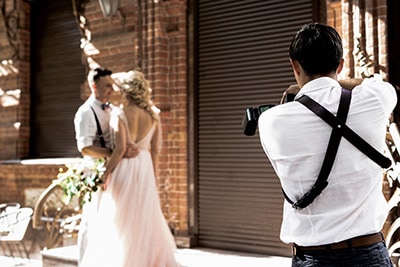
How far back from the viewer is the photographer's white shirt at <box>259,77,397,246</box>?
152cm

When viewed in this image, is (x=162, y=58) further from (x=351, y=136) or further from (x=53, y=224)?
(x=351, y=136)

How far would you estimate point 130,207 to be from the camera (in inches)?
168

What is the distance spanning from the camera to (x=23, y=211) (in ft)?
18.6

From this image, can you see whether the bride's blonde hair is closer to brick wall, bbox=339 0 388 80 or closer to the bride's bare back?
the bride's bare back

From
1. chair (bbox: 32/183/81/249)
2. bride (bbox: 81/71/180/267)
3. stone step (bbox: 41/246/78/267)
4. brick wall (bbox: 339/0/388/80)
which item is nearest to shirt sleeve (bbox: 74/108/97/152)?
bride (bbox: 81/71/180/267)

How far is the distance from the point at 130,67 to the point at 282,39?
7.06ft

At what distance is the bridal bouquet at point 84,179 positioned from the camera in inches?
165

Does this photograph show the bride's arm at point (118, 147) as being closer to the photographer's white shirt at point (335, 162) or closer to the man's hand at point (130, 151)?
the man's hand at point (130, 151)

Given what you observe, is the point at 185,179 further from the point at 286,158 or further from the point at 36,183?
the point at 286,158

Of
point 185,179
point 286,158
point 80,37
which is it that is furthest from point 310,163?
point 80,37

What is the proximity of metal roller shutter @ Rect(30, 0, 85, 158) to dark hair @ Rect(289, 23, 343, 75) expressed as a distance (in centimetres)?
606

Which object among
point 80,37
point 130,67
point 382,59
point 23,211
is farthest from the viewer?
point 80,37

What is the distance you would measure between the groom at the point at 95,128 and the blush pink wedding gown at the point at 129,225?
0.11 metres

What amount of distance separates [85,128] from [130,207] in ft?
2.68
